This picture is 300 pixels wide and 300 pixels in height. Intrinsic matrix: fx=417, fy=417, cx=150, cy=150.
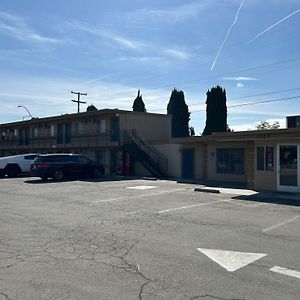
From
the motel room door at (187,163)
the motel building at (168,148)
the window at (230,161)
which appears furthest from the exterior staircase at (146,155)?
the window at (230,161)

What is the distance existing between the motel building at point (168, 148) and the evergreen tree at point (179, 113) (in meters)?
14.8

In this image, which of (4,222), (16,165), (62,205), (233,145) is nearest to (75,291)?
(4,222)

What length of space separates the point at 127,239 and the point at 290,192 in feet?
39.7

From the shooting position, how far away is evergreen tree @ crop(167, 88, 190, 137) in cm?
5279

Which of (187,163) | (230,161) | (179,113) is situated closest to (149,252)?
(230,161)

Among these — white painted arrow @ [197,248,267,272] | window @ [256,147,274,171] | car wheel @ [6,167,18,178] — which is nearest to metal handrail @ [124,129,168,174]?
car wheel @ [6,167,18,178]

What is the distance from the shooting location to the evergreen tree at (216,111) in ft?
157

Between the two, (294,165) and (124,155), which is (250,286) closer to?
(294,165)

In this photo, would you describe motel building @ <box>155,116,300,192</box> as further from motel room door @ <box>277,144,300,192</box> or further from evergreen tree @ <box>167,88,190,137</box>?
evergreen tree @ <box>167,88,190,137</box>

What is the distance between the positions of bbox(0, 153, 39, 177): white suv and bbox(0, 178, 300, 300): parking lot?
1775 cm

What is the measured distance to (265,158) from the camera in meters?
19.8

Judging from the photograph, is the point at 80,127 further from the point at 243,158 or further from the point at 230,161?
the point at 243,158

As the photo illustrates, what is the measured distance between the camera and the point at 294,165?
18750 mm

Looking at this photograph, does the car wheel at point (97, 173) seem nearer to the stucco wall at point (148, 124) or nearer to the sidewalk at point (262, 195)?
the stucco wall at point (148, 124)
